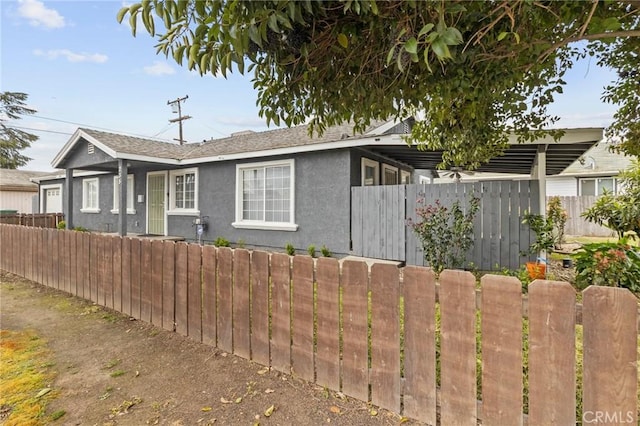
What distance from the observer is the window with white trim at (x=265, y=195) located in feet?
29.7

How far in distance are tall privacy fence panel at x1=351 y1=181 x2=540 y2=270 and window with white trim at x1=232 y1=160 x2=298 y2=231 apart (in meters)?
2.00

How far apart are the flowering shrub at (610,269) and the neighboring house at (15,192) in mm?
30974

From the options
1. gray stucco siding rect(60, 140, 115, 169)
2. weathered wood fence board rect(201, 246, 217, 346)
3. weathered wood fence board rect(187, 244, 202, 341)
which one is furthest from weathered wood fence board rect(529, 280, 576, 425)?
gray stucco siding rect(60, 140, 115, 169)

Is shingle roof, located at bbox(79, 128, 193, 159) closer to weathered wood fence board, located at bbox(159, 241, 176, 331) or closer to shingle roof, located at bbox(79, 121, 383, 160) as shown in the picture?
shingle roof, located at bbox(79, 121, 383, 160)

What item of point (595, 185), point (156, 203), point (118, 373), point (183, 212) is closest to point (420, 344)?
point (118, 373)

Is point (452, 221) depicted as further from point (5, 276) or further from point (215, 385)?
point (5, 276)

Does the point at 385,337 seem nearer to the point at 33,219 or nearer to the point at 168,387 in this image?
the point at 168,387

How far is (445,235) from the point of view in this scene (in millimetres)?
6348

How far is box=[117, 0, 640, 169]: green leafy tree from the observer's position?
1584 mm

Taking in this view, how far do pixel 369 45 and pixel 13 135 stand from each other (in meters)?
38.6

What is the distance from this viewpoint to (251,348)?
118 inches

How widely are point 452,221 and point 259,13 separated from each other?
236 inches

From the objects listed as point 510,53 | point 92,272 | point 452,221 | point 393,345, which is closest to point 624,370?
point 393,345

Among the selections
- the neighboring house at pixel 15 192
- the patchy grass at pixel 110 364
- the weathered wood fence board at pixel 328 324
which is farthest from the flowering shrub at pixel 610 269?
the neighboring house at pixel 15 192
